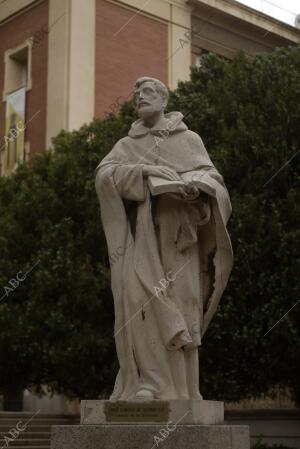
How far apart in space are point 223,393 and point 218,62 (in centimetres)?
866

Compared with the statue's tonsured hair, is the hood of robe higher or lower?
lower

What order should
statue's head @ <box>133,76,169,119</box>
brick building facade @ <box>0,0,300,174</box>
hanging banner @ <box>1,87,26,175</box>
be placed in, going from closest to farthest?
statue's head @ <box>133,76,169,119</box>, brick building facade @ <box>0,0,300,174</box>, hanging banner @ <box>1,87,26,175</box>

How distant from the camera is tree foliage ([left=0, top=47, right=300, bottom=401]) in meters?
18.0

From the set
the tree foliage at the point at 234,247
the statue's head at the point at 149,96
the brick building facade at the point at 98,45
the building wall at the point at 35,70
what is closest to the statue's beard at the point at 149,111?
the statue's head at the point at 149,96

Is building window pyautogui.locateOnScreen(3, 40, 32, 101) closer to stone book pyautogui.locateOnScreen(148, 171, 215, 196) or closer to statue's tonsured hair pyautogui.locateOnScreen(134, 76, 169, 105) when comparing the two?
statue's tonsured hair pyautogui.locateOnScreen(134, 76, 169, 105)

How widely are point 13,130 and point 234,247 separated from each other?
55.3 ft

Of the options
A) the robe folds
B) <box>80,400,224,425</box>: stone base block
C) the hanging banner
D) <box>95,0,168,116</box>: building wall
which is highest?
<box>95,0,168,116</box>: building wall

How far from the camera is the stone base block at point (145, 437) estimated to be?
23.7 feet

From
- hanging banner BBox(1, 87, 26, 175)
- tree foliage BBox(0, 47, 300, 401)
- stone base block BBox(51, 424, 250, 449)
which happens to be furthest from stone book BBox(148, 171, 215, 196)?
hanging banner BBox(1, 87, 26, 175)

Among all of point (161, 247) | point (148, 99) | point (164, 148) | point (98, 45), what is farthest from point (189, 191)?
point (98, 45)

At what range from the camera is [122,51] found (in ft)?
106

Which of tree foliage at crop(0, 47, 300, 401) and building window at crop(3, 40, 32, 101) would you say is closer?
tree foliage at crop(0, 47, 300, 401)

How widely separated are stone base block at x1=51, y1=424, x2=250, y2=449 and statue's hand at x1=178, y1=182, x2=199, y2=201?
220 cm

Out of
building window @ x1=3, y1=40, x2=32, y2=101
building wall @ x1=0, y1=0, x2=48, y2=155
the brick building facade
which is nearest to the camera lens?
the brick building facade
